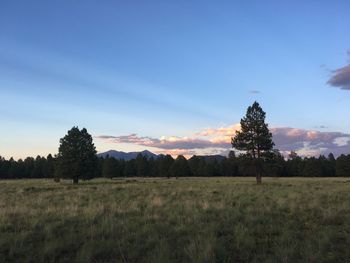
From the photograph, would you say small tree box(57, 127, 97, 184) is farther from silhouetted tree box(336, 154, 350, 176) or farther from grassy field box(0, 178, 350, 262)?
silhouetted tree box(336, 154, 350, 176)

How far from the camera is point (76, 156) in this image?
66125 mm

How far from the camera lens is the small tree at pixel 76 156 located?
6494 centimetres

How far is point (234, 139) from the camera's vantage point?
2279 inches

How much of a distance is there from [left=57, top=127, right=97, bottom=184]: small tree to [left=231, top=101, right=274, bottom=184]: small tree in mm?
23575

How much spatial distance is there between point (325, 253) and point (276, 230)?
255cm

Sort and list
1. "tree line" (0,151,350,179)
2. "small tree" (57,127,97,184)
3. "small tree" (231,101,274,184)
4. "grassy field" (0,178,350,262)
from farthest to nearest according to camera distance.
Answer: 1. "tree line" (0,151,350,179)
2. "small tree" (57,127,97,184)
3. "small tree" (231,101,274,184)
4. "grassy field" (0,178,350,262)

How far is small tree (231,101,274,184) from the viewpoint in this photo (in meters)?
57.1

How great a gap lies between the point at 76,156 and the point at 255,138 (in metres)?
27.9

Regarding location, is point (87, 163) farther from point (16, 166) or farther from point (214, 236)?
point (16, 166)

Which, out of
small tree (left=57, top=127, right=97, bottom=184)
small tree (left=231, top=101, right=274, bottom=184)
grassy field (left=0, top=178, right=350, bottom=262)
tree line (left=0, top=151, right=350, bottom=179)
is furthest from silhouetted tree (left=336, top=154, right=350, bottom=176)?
grassy field (left=0, top=178, right=350, bottom=262)

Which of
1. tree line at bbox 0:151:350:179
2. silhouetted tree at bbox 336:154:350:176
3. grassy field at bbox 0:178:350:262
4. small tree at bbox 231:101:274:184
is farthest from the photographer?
silhouetted tree at bbox 336:154:350:176

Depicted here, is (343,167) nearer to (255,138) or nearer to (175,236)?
(255,138)

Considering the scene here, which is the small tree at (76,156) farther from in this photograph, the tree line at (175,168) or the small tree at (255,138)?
the tree line at (175,168)

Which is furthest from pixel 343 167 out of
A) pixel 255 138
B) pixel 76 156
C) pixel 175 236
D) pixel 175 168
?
pixel 175 236
